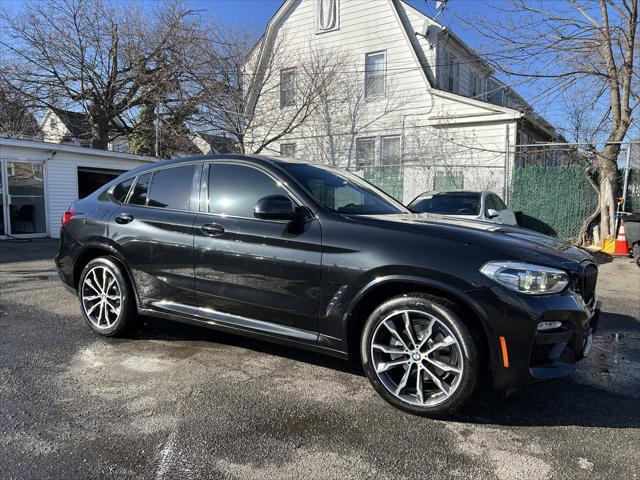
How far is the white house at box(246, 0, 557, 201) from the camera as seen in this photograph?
1416 cm

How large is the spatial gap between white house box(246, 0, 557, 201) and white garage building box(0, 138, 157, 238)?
6856 mm

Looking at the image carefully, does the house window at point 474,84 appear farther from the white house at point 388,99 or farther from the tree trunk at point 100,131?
the tree trunk at point 100,131

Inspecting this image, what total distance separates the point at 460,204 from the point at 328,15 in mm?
11625

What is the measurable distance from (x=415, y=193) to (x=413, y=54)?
15.9ft

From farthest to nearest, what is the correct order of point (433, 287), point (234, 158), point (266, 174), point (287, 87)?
1. point (287, 87)
2. point (234, 158)
3. point (266, 174)
4. point (433, 287)

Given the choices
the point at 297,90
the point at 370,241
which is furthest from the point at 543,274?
the point at 297,90

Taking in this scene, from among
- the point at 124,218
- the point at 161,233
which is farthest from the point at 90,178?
the point at 161,233

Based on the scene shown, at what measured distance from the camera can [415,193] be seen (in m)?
14.2

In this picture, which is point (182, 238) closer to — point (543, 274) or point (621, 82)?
point (543, 274)

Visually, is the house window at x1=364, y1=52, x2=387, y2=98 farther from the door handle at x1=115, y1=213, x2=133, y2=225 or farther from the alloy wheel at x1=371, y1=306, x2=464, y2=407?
the alloy wheel at x1=371, y1=306, x2=464, y2=407

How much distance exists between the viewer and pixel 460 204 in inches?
332

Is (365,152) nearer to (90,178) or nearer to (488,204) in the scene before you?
(488,204)

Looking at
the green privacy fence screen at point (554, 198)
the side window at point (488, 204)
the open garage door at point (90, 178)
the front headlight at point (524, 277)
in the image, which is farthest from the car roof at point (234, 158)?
the open garage door at point (90, 178)

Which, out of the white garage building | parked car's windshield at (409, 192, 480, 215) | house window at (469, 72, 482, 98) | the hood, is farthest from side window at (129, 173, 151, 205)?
house window at (469, 72, 482, 98)
